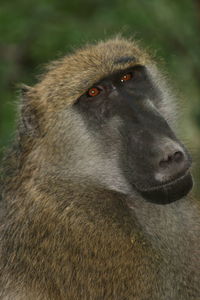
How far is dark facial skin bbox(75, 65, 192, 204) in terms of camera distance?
17.0ft

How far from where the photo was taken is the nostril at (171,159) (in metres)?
Result: 5.16

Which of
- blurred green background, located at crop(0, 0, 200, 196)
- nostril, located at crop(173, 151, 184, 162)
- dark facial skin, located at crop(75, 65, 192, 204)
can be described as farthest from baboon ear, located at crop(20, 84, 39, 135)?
blurred green background, located at crop(0, 0, 200, 196)

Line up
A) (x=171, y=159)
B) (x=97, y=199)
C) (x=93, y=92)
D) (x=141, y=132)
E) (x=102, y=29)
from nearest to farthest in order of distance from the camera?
1. (x=171, y=159)
2. (x=141, y=132)
3. (x=97, y=199)
4. (x=93, y=92)
5. (x=102, y=29)

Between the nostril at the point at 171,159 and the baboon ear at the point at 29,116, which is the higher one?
the baboon ear at the point at 29,116

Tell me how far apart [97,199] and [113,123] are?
23.9 inches

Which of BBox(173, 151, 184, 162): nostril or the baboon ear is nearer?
BBox(173, 151, 184, 162): nostril

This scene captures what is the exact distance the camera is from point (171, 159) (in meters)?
5.16

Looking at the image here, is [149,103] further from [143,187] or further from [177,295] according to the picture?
[177,295]

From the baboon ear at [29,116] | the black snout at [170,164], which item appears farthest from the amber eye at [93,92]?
the black snout at [170,164]

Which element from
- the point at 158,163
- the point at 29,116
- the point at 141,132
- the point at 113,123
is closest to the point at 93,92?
the point at 113,123

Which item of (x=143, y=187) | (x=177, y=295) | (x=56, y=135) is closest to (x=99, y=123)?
(x=56, y=135)

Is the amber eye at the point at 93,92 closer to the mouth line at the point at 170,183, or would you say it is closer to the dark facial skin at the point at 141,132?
the dark facial skin at the point at 141,132

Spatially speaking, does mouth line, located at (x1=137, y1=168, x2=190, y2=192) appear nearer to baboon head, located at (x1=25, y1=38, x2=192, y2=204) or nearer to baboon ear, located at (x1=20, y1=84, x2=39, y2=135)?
baboon head, located at (x1=25, y1=38, x2=192, y2=204)

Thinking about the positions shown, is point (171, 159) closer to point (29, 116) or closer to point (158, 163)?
point (158, 163)
